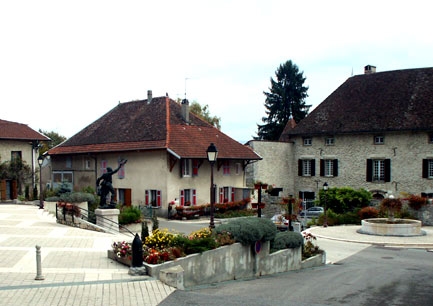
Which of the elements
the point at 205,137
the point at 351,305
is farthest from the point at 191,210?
the point at 351,305

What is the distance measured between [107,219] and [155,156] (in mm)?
15582

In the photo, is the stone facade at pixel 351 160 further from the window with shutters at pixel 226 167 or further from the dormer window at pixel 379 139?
the window with shutters at pixel 226 167

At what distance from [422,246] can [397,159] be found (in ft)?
61.9

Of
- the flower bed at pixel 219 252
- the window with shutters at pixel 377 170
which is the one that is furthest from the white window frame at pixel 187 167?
the flower bed at pixel 219 252

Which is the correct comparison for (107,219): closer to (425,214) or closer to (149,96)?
(425,214)

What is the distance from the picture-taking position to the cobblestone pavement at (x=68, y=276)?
964 cm

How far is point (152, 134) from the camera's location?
3712 centimetres

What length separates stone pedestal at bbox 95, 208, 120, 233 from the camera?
2062 cm

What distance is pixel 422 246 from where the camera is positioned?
2298cm

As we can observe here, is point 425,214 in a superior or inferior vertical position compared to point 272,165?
inferior

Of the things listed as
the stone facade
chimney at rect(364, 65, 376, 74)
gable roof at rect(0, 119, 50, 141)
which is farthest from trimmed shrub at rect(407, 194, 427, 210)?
gable roof at rect(0, 119, 50, 141)

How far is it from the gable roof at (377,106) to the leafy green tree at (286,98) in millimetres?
16843

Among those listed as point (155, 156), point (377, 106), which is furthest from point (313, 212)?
point (377, 106)

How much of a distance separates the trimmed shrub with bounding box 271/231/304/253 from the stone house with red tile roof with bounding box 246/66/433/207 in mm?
26450
